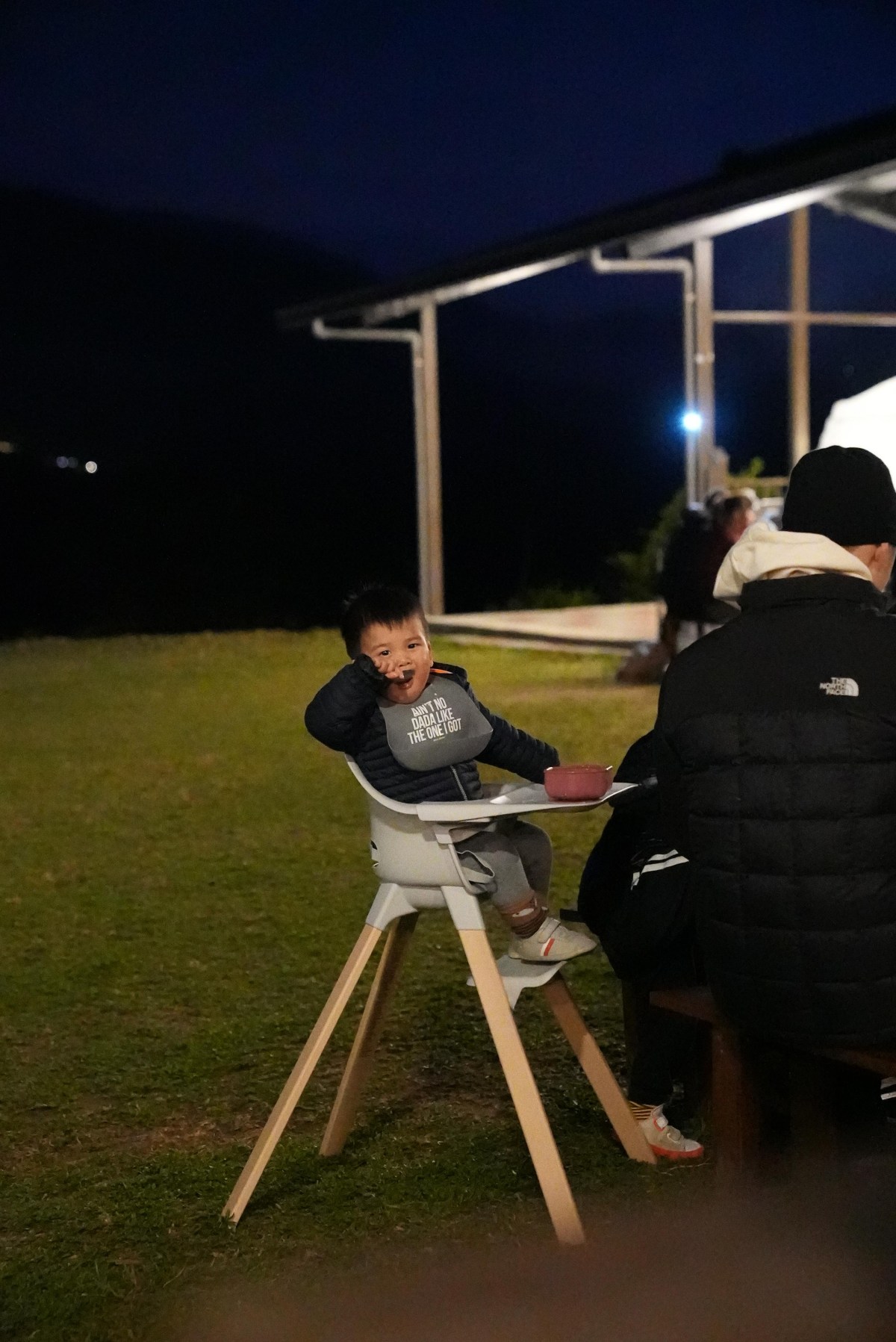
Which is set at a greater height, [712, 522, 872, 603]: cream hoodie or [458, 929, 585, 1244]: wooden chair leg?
[712, 522, 872, 603]: cream hoodie

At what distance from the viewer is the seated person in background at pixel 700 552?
922 centimetres

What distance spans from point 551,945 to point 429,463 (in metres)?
14.7

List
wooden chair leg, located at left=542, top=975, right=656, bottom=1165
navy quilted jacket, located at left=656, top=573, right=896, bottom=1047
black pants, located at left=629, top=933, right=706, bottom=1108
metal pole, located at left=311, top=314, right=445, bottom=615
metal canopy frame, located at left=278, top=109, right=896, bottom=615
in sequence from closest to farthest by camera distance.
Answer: navy quilted jacket, located at left=656, top=573, right=896, bottom=1047
wooden chair leg, located at left=542, top=975, right=656, bottom=1165
black pants, located at left=629, top=933, right=706, bottom=1108
metal canopy frame, located at left=278, top=109, right=896, bottom=615
metal pole, located at left=311, top=314, right=445, bottom=615

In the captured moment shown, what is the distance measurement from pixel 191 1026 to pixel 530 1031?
1.01 m

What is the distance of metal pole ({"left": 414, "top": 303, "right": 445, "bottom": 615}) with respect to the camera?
1725cm

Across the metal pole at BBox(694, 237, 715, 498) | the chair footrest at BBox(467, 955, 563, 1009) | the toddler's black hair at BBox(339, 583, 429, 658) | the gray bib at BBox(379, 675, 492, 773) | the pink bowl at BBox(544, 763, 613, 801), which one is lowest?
the chair footrest at BBox(467, 955, 563, 1009)

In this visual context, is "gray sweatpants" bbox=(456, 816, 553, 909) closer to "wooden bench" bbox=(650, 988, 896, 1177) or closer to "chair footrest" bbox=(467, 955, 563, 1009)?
"chair footrest" bbox=(467, 955, 563, 1009)

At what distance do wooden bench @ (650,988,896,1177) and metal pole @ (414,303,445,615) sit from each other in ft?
47.1

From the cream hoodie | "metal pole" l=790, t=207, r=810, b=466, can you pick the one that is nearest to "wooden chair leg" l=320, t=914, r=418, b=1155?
the cream hoodie

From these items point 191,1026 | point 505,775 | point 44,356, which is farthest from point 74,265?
point 191,1026

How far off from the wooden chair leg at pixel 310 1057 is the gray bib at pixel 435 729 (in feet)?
1.20

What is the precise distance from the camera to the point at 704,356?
42.4 ft

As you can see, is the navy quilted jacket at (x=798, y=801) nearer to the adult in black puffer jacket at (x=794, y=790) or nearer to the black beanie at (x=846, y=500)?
the adult in black puffer jacket at (x=794, y=790)

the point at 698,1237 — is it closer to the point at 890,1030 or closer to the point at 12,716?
the point at 890,1030
